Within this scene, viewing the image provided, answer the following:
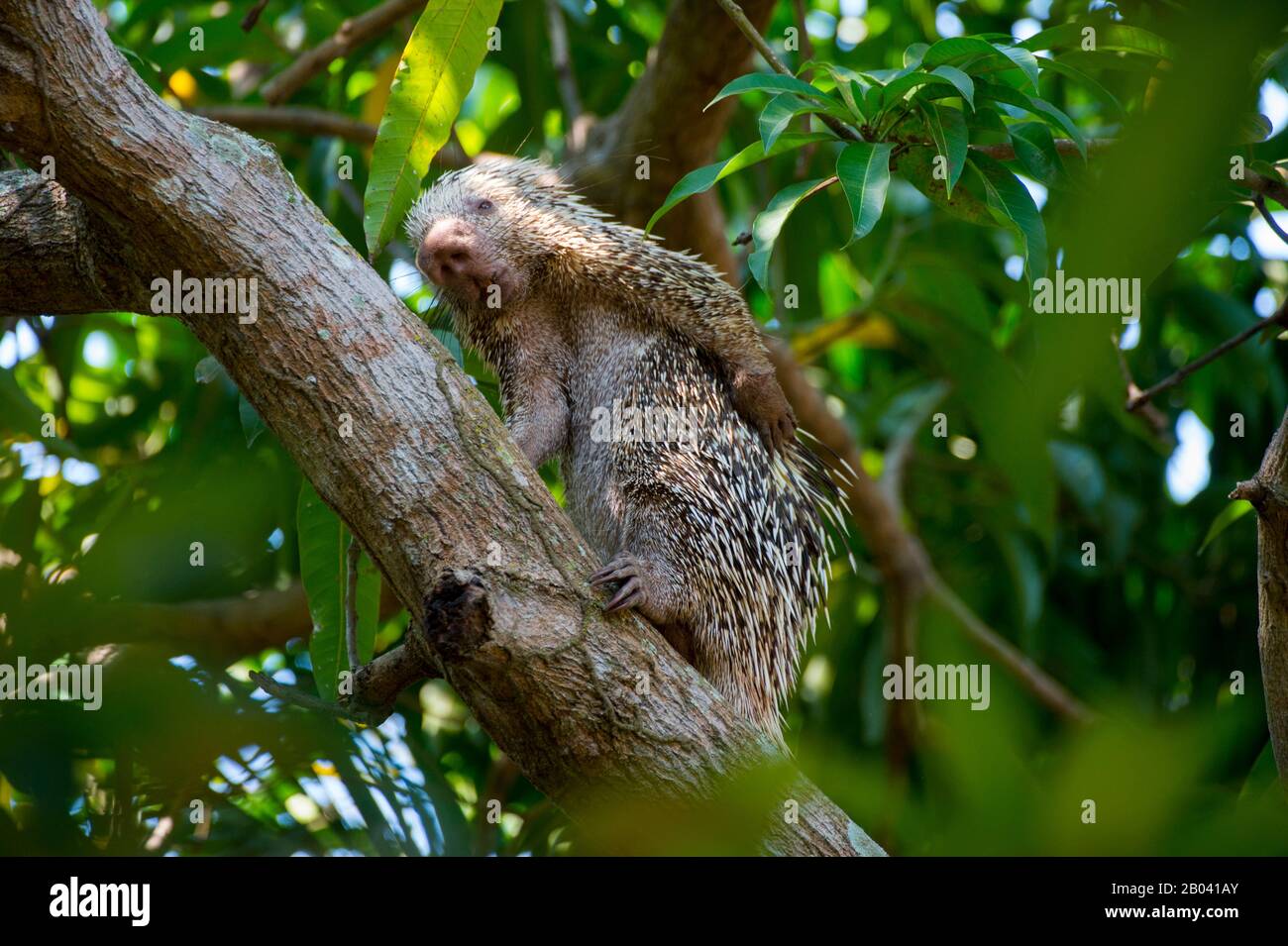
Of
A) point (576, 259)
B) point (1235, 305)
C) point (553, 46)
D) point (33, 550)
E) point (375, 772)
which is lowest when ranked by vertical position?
point (375, 772)

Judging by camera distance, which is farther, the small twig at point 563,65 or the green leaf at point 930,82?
the small twig at point 563,65

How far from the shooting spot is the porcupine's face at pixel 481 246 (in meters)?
2.96

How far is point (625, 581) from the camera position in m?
2.22

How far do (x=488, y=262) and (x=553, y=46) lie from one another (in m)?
2.03

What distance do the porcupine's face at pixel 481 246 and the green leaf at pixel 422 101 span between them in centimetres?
50

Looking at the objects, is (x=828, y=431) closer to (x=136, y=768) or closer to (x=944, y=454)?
(x=944, y=454)

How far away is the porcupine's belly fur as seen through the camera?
2.58m

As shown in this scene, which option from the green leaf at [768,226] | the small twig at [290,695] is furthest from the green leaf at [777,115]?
the small twig at [290,695]

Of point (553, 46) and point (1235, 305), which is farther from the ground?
point (553, 46)

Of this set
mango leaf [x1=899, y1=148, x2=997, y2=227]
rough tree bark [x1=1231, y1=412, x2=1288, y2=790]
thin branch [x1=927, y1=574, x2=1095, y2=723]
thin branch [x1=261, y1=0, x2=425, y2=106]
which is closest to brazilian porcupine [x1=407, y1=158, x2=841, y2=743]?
mango leaf [x1=899, y1=148, x2=997, y2=227]

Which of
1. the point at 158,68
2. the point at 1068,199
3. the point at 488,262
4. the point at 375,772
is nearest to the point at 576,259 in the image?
the point at 488,262

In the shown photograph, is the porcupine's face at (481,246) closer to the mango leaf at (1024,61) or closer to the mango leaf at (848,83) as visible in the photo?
the mango leaf at (848,83)

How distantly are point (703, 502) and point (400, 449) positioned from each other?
33.1 inches

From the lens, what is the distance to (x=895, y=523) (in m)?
4.38
